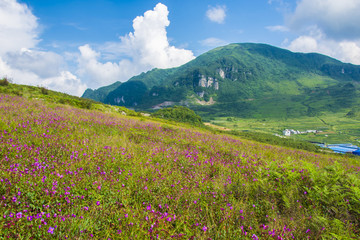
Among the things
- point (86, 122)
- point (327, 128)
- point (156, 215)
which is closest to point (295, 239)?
point (156, 215)

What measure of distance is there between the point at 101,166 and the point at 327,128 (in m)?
242

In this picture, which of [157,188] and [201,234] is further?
[157,188]

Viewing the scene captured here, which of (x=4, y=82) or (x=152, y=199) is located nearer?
(x=152, y=199)

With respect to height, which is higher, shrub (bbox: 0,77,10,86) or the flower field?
shrub (bbox: 0,77,10,86)

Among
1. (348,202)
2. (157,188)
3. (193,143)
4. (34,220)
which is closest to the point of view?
(34,220)

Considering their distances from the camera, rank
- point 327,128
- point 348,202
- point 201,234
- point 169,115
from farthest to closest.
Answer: point 327,128
point 169,115
point 348,202
point 201,234

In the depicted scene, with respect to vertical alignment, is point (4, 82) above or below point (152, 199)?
above

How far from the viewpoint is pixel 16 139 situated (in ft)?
16.5

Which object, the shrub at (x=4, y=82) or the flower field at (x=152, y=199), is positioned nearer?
the flower field at (x=152, y=199)

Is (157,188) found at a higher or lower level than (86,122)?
lower

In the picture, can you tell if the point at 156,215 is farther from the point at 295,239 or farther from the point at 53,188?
the point at 295,239

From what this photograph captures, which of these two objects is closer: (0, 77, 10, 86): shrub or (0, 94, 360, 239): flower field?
(0, 94, 360, 239): flower field

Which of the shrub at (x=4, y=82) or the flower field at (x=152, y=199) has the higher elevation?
the shrub at (x=4, y=82)

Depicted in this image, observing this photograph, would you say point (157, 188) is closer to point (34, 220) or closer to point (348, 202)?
point (34, 220)
